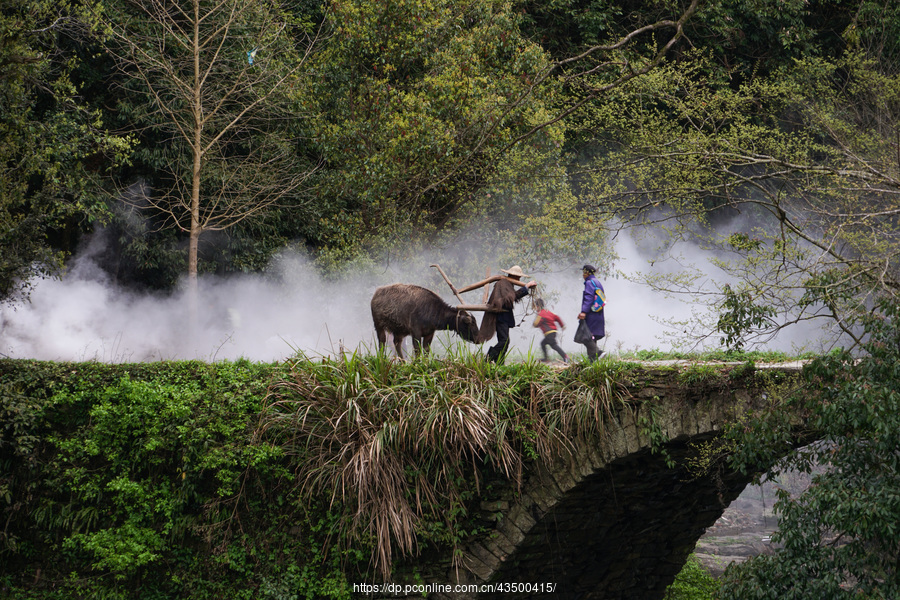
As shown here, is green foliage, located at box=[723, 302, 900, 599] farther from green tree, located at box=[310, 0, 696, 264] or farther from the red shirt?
green tree, located at box=[310, 0, 696, 264]

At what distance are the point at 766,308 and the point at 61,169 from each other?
10862 millimetres

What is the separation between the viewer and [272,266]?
15914 mm

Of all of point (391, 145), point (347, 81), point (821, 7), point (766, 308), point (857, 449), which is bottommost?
point (857, 449)

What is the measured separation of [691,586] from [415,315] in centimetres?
806

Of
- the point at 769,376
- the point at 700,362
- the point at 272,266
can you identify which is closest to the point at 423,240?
the point at 272,266

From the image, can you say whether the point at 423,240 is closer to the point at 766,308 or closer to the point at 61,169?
the point at 61,169

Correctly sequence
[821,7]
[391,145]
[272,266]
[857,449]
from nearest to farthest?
[857,449] < [391,145] < [272,266] < [821,7]

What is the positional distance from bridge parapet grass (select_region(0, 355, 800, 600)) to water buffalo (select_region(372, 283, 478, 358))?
105cm

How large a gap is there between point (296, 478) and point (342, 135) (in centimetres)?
805

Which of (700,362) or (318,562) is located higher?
(700,362)

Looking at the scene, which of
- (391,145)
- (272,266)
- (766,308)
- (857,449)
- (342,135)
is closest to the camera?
(857,449)

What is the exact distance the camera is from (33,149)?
1138 centimetres

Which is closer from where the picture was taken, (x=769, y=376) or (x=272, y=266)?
(x=769, y=376)

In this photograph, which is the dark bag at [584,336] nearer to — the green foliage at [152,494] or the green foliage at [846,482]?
the green foliage at [846,482]
